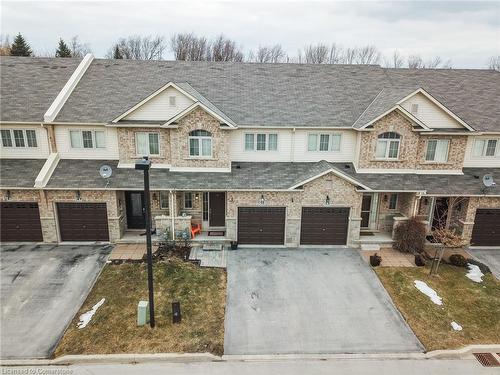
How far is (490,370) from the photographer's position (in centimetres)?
1145

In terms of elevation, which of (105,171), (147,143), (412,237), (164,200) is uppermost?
(147,143)

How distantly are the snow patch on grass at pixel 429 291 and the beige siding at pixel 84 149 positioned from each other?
57.5 ft

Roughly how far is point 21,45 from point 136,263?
4459 centimetres

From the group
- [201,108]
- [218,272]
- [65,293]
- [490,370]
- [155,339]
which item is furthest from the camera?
[201,108]

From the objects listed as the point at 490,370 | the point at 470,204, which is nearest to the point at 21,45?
the point at 470,204

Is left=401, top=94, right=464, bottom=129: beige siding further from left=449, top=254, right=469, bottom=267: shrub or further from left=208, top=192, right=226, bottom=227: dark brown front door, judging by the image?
left=208, top=192, right=226, bottom=227: dark brown front door

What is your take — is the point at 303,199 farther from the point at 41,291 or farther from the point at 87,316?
the point at 41,291

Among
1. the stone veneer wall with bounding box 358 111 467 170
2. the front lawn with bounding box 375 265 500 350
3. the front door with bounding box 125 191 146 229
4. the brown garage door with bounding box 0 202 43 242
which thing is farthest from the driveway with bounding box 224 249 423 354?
the brown garage door with bounding box 0 202 43 242

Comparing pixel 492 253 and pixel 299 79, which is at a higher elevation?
pixel 299 79

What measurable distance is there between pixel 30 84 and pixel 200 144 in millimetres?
A: 12268

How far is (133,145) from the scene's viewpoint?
19703 mm

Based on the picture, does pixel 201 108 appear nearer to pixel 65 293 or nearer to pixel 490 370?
pixel 65 293

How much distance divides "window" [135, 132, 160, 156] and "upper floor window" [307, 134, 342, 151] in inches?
354

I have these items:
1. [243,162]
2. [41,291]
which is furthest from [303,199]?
[41,291]
